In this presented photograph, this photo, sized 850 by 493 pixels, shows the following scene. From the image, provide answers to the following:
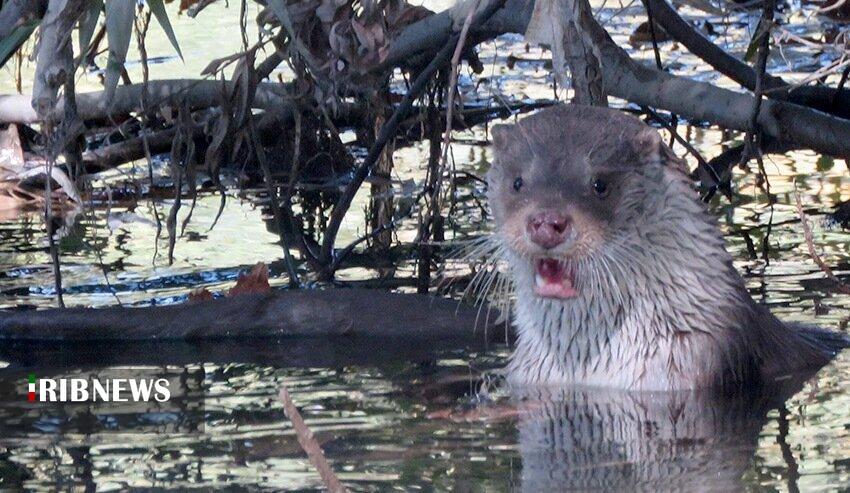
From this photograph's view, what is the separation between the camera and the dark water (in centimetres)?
306

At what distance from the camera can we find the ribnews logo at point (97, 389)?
380 cm

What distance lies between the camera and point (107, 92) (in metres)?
3.94

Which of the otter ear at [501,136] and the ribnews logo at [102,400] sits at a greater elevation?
the otter ear at [501,136]

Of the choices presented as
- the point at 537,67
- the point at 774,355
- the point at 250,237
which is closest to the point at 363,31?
the point at 774,355

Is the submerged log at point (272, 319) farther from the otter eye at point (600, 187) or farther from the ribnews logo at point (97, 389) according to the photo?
the otter eye at point (600, 187)

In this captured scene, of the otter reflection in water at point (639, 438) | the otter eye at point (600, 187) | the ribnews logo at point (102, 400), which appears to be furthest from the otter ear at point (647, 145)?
the ribnews logo at point (102, 400)

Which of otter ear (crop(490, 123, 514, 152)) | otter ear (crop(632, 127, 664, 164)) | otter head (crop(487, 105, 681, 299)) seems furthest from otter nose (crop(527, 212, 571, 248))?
otter ear (crop(490, 123, 514, 152))

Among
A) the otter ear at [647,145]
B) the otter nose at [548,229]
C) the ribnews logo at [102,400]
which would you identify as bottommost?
the ribnews logo at [102,400]

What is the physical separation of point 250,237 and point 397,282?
0.80m

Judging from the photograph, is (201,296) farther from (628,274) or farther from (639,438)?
(639,438)

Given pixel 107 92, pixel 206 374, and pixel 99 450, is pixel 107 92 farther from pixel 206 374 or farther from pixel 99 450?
pixel 99 450

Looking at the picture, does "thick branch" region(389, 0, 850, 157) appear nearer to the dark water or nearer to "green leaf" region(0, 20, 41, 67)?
the dark water

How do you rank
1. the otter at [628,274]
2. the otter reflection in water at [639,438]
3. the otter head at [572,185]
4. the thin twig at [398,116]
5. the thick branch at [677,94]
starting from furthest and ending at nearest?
the thick branch at [677,94], the thin twig at [398,116], the otter at [628,274], the otter head at [572,185], the otter reflection in water at [639,438]

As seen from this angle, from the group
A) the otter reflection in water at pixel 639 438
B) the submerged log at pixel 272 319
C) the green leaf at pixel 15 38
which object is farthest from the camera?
the submerged log at pixel 272 319
